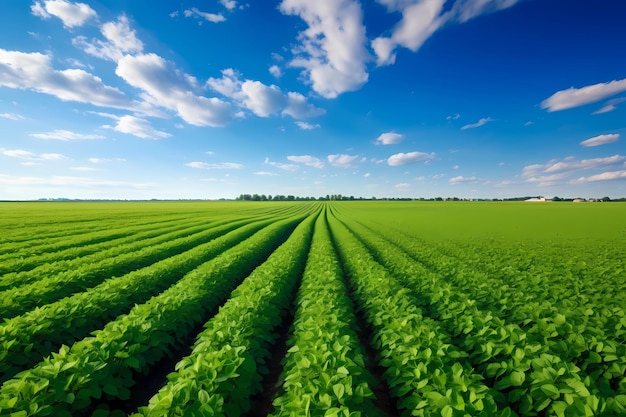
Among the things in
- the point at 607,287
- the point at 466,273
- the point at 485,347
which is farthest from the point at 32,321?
the point at 607,287

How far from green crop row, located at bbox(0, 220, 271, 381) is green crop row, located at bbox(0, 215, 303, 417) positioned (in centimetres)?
44

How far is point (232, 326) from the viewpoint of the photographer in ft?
19.8

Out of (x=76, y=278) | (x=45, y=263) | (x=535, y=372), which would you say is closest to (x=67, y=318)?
(x=76, y=278)

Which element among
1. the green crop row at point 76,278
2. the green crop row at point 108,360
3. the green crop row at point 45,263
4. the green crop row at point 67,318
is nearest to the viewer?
the green crop row at point 108,360

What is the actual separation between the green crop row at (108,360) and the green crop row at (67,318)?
437 mm

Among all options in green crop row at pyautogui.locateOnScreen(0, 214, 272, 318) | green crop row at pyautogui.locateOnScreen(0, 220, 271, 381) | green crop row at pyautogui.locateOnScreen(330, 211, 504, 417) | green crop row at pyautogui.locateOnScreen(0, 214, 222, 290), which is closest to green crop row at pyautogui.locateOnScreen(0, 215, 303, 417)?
green crop row at pyautogui.locateOnScreen(0, 220, 271, 381)

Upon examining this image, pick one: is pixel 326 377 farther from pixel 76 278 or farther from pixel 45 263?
pixel 45 263

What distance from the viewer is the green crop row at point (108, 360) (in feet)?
12.1

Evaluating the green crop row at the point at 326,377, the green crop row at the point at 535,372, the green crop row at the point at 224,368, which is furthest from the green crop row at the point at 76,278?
the green crop row at the point at 535,372

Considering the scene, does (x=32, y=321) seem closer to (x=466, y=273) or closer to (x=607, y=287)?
(x=466, y=273)

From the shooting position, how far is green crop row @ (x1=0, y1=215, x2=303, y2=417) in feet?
12.1

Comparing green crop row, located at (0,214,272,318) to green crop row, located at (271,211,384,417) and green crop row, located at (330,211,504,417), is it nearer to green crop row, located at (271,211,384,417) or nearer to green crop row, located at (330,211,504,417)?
green crop row, located at (271,211,384,417)

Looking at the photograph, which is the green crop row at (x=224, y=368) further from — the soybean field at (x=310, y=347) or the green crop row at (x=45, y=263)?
the green crop row at (x=45, y=263)

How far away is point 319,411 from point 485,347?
11.3 feet
